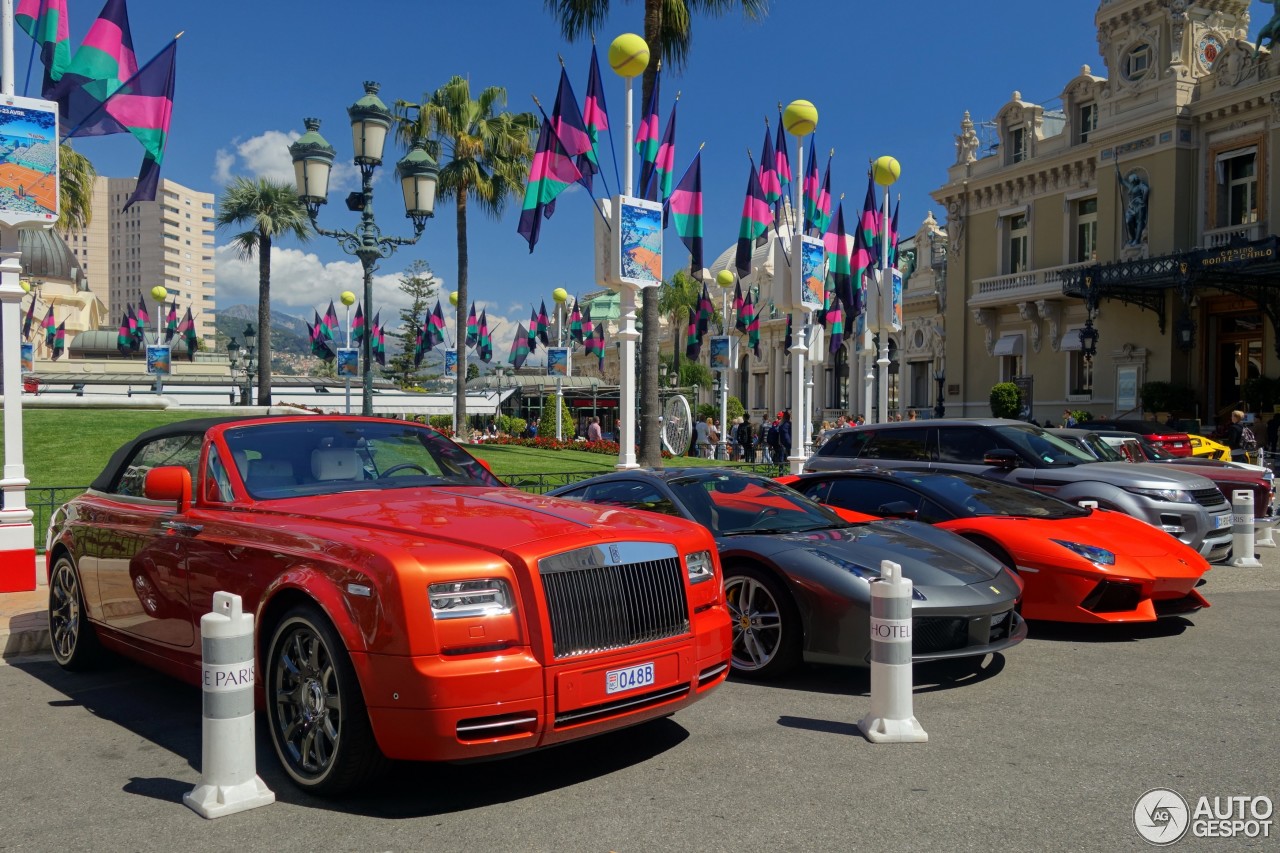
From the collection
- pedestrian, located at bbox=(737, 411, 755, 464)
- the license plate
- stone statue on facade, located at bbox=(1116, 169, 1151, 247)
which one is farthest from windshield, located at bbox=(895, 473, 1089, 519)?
stone statue on facade, located at bbox=(1116, 169, 1151, 247)

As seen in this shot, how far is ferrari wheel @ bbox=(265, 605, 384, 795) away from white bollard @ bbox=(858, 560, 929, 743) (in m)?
2.47

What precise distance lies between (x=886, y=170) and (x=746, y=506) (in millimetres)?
14987

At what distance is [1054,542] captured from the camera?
285 inches

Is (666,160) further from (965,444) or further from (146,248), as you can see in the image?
(146,248)

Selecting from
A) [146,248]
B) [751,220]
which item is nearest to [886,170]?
[751,220]

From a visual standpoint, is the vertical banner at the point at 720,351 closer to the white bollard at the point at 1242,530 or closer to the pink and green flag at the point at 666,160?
the pink and green flag at the point at 666,160

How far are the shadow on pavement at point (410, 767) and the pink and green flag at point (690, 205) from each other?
12.6 m

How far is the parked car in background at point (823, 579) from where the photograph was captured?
18.7 ft

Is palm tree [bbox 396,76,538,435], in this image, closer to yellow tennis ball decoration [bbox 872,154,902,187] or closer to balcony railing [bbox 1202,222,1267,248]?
yellow tennis ball decoration [bbox 872,154,902,187]

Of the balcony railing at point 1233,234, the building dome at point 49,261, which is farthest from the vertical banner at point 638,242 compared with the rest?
the building dome at point 49,261

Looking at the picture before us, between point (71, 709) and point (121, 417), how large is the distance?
79.8ft

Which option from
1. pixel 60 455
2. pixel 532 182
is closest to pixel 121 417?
pixel 60 455

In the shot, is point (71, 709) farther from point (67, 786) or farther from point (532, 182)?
point (532, 182)

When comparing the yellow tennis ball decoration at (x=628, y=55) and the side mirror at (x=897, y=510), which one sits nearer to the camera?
the side mirror at (x=897, y=510)
